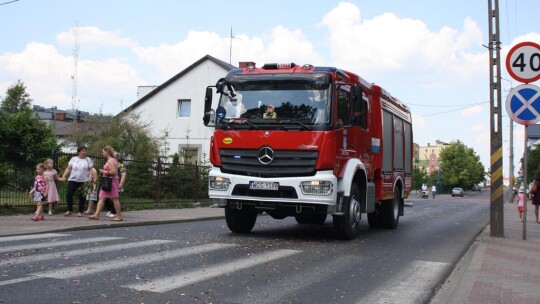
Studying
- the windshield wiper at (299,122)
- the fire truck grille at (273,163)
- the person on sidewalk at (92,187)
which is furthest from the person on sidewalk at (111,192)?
the windshield wiper at (299,122)

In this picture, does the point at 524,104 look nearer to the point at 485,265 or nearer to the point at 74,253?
the point at 485,265

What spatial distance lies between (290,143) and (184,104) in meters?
32.1

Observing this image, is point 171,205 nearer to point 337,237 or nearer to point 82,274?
point 337,237

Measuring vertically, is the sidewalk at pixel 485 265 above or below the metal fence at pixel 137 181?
below

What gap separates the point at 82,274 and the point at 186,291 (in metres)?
1.48

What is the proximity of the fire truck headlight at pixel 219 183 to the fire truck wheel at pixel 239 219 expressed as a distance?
0.97 meters

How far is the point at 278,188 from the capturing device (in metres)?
9.47

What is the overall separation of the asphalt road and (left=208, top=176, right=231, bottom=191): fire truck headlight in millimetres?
983

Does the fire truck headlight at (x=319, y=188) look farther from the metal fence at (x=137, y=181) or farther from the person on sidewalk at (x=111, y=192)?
the metal fence at (x=137, y=181)

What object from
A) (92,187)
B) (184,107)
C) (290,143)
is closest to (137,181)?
(92,187)

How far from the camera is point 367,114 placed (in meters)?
11.4

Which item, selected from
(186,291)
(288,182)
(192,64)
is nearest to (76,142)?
(192,64)

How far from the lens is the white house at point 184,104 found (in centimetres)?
3938

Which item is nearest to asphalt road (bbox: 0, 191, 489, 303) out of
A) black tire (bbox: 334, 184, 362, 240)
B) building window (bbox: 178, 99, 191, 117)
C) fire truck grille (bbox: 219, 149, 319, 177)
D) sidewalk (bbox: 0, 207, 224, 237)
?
black tire (bbox: 334, 184, 362, 240)
